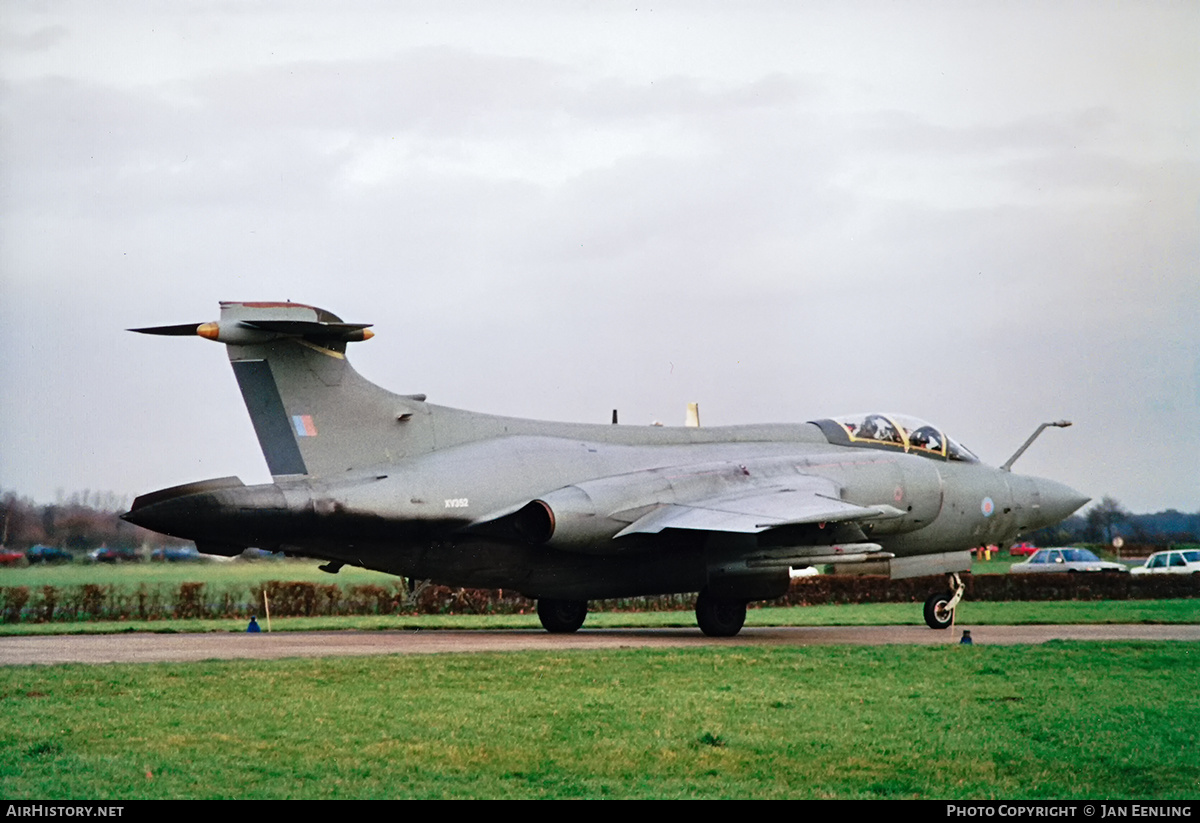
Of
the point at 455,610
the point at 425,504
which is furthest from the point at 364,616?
the point at 425,504

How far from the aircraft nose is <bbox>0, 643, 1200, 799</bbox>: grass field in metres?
8.55

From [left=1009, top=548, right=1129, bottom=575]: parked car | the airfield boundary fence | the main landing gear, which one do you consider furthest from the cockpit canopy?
[left=1009, top=548, right=1129, bottom=575]: parked car

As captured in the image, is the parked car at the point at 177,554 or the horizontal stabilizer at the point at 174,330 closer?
the horizontal stabilizer at the point at 174,330

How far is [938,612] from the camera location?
2139 centimetres

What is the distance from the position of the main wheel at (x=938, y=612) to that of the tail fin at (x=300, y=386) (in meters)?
9.31

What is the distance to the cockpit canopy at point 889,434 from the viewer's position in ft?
73.8

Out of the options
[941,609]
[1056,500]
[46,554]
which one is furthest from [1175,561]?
[46,554]

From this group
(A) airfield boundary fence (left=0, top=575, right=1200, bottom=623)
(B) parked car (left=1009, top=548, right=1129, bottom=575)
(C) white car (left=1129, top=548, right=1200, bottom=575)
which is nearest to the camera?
(A) airfield boundary fence (left=0, top=575, right=1200, bottom=623)

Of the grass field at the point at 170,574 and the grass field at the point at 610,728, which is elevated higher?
the grass field at the point at 170,574

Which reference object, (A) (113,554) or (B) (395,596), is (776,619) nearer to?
(B) (395,596)

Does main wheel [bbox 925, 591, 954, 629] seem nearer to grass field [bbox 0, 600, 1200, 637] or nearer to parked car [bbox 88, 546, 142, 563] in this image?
grass field [bbox 0, 600, 1200, 637]

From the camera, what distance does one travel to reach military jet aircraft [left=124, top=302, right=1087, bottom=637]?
17297 mm

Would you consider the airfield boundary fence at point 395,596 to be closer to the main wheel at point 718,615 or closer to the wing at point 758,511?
the main wheel at point 718,615

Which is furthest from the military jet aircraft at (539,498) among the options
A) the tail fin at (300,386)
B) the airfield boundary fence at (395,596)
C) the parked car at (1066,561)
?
the parked car at (1066,561)
